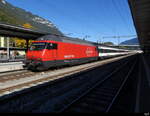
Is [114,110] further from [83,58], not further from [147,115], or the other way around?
[83,58]

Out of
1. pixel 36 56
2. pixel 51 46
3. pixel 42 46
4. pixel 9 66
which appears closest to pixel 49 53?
pixel 51 46

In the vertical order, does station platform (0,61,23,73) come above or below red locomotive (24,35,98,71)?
below

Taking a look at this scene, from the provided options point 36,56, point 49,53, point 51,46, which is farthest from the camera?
point 51,46

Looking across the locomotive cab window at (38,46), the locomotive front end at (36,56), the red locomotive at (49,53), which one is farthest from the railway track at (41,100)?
the locomotive cab window at (38,46)

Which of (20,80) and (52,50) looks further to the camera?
(52,50)

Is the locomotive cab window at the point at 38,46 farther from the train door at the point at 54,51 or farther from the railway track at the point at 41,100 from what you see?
the railway track at the point at 41,100

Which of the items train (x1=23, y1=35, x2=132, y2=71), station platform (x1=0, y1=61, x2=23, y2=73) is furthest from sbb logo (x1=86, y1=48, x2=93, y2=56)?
station platform (x1=0, y1=61, x2=23, y2=73)

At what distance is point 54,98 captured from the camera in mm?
6887

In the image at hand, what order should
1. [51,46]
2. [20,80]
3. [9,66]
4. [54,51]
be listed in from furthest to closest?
[9,66]
[54,51]
[51,46]
[20,80]

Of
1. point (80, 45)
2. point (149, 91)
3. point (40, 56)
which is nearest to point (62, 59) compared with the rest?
point (40, 56)

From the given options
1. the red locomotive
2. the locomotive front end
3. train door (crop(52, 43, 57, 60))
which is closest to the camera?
the locomotive front end

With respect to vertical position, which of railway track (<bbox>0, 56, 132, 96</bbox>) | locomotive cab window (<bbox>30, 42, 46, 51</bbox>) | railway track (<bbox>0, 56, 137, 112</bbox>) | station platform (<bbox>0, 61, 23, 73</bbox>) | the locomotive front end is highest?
locomotive cab window (<bbox>30, 42, 46, 51</bbox>)

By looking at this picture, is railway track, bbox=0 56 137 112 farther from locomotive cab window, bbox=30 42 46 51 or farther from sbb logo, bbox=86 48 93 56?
sbb logo, bbox=86 48 93 56

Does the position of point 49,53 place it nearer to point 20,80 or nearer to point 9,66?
point 20,80
